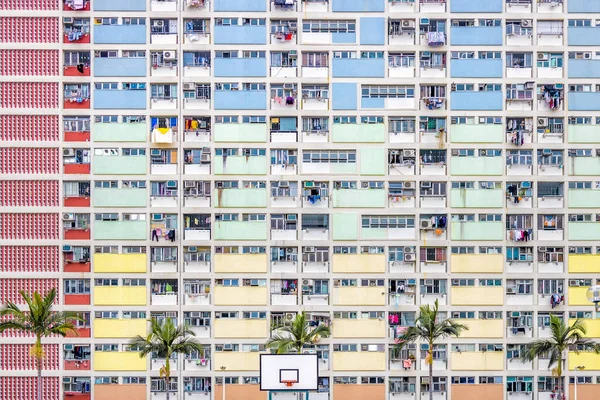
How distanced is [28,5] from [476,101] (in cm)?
1870

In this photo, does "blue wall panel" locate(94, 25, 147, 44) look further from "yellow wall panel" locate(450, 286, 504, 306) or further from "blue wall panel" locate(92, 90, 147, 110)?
"yellow wall panel" locate(450, 286, 504, 306)

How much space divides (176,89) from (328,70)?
627 cm

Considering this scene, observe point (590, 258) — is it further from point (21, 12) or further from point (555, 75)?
point (21, 12)

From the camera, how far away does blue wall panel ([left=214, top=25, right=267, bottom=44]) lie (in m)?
27.6

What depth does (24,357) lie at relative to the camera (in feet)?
89.9

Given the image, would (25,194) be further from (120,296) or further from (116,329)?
(116,329)

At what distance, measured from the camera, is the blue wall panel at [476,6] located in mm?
27828

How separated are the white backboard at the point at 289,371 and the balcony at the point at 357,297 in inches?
117

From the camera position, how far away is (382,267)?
90.5 feet

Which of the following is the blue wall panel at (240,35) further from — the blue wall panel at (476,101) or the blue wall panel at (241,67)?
the blue wall panel at (476,101)

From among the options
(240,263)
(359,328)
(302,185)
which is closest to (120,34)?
(302,185)

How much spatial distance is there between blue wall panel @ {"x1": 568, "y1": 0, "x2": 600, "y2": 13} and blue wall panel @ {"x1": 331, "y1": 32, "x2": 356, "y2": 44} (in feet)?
29.9

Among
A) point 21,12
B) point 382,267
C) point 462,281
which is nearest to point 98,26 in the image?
point 21,12

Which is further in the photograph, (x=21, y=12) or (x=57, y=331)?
(x=21, y=12)
